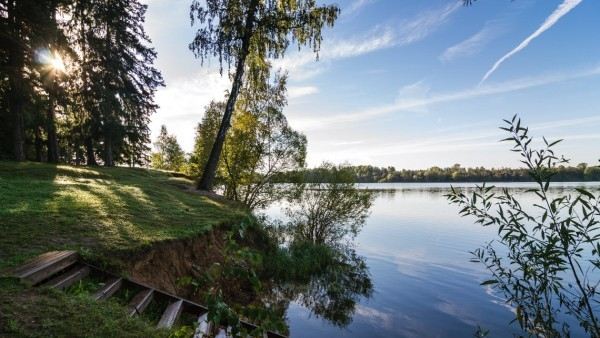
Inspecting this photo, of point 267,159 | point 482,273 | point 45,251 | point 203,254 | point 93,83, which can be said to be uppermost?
point 93,83

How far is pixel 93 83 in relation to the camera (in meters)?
18.4

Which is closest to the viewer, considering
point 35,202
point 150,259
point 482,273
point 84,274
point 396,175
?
point 84,274

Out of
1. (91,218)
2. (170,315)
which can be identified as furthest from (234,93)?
(170,315)

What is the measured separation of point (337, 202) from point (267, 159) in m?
4.72

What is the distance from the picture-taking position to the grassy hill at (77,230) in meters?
3.21

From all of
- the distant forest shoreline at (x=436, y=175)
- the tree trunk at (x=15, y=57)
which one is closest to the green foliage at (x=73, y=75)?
the tree trunk at (x=15, y=57)

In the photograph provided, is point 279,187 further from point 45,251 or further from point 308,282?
point 45,251

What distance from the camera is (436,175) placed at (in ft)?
343

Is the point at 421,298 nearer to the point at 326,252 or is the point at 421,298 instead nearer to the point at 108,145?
the point at 326,252

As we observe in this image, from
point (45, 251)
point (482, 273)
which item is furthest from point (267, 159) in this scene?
point (45, 251)

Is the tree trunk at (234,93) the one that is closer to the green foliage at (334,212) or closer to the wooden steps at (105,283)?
the green foliage at (334,212)

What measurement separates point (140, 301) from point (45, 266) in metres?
1.24

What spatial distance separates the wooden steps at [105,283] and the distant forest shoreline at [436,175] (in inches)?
553

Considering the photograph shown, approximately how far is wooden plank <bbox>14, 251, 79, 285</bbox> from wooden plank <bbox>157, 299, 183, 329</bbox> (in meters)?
1.54
